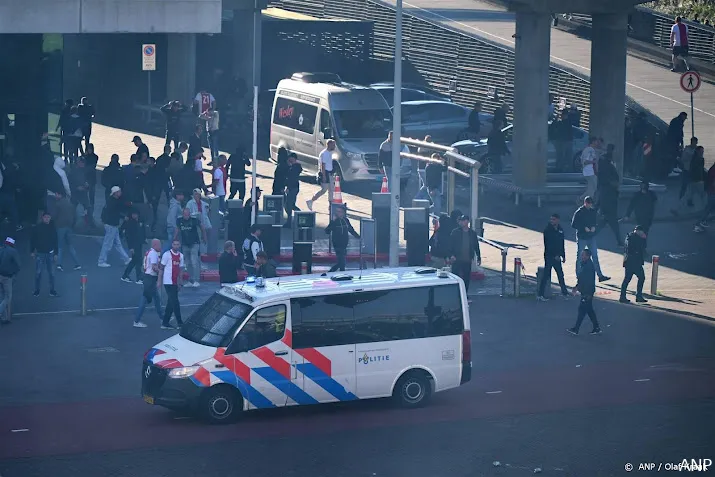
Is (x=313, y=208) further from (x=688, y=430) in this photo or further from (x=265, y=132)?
(x=688, y=430)

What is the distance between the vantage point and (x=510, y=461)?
1636cm

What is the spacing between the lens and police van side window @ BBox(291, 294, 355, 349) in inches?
713

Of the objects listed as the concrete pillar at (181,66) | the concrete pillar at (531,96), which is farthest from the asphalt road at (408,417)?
the concrete pillar at (181,66)

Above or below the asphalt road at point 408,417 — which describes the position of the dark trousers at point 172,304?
above

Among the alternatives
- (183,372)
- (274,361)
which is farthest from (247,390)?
(183,372)

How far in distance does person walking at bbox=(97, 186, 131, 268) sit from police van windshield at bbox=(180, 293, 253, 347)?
8195mm

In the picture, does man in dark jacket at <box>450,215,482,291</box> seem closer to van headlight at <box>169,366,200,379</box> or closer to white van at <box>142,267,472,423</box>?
white van at <box>142,267,472,423</box>

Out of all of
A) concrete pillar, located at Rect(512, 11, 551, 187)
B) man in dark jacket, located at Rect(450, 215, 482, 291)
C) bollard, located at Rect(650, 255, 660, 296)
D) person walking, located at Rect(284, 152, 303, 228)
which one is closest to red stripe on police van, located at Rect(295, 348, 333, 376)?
man in dark jacket, located at Rect(450, 215, 482, 291)

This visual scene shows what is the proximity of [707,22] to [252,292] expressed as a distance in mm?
34804

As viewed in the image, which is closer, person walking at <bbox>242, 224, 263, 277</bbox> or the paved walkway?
person walking at <bbox>242, 224, 263, 277</bbox>

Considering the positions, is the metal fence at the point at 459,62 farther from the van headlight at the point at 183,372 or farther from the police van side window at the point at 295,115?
the van headlight at the point at 183,372

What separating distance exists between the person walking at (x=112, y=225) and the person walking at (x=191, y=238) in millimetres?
1418

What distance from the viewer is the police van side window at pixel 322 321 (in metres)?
18.1

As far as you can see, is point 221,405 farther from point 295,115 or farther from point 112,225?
point 295,115
